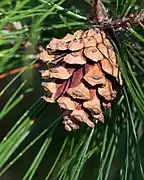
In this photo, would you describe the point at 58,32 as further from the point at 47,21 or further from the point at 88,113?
the point at 88,113

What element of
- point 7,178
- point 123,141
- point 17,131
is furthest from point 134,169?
point 7,178

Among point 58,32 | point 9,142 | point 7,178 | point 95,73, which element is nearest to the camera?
point 95,73

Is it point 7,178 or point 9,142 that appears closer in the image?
point 9,142

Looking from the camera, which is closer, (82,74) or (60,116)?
(82,74)

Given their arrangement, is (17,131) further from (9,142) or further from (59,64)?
(59,64)

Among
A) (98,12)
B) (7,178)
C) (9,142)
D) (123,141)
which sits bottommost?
(7,178)

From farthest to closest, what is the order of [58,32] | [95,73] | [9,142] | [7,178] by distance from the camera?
1. [7,178]
2. [58,32]
3. [9,142]
4. [95,73]

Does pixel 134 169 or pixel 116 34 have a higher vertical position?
pixel 116 34
